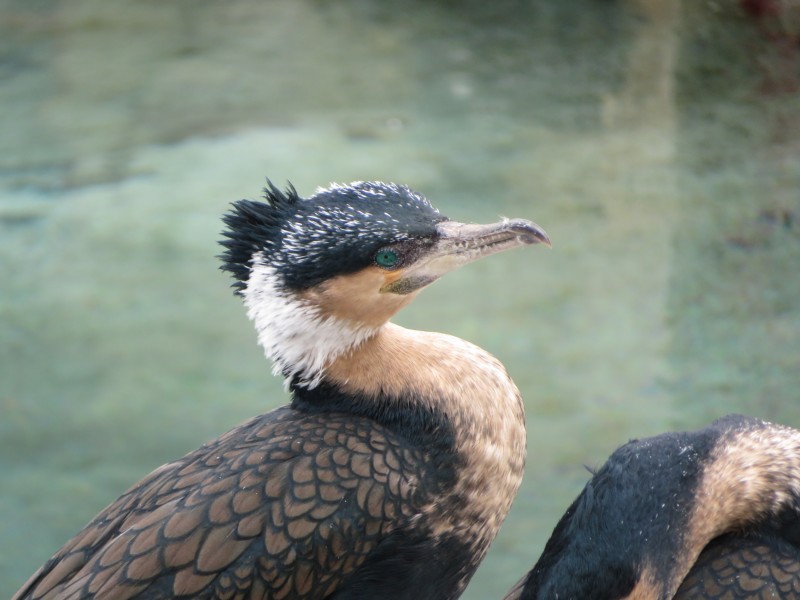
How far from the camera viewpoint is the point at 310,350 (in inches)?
131

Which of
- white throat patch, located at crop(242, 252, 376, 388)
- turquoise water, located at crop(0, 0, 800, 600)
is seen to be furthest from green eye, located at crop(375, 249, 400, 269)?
turquoise water, located at crop(0, 0, 800, 600)

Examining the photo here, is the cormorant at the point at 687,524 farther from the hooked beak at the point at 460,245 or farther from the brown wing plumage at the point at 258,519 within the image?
the hooked beak at the point at 460,245

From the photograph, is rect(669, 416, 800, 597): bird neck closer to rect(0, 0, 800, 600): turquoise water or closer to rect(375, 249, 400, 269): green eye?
rect(375, 249, 400, 269): green eye

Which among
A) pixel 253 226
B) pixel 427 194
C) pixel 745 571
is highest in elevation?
pixel 253 226

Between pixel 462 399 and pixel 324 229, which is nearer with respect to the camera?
pixel 324 229

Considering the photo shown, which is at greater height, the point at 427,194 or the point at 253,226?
the point at 253,226

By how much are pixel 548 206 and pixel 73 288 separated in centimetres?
295

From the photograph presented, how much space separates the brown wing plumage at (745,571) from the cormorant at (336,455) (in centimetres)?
64

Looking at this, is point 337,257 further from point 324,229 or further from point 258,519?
point 258,519

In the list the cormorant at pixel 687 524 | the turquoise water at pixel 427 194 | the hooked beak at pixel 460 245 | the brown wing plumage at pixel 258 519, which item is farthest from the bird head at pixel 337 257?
the turquoise water at pixel 427 194

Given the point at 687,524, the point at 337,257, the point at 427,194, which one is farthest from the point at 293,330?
the point at 427,194

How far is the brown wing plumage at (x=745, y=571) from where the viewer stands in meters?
2.93

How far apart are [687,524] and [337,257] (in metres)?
1.18

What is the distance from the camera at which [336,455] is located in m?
3.21
